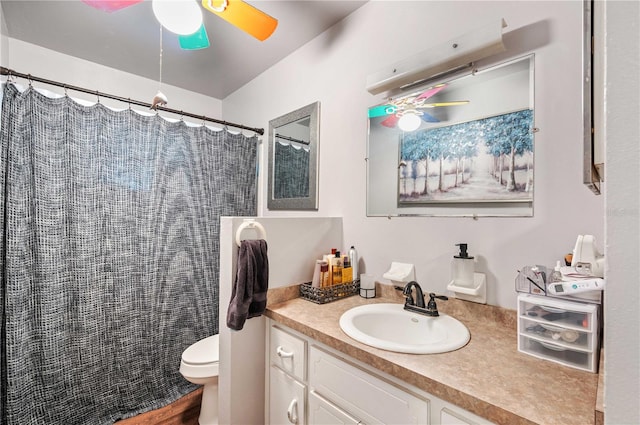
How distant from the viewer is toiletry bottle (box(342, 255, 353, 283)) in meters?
1.59

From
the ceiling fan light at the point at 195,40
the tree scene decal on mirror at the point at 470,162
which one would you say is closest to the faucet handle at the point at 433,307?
the tree scene decal on mirror at the point at 470,162

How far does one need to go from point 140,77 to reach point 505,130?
9.14 ft

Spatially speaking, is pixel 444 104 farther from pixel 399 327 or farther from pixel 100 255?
pixel 100 255

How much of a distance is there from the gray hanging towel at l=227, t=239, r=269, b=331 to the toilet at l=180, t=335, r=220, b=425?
0.57m

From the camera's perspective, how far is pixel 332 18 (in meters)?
1.81

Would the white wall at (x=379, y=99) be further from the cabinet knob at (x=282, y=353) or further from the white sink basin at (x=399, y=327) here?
A: the cabinet knob at (x=282, y=353)

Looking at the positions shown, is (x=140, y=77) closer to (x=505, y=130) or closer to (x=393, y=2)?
Result: (x=393, y=2)

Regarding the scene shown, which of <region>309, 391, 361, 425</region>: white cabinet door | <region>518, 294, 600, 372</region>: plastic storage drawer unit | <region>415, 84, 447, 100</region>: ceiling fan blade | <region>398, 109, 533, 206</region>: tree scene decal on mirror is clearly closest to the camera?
<region>518, 294, 600, 372</region>: plastic storage drawer unit

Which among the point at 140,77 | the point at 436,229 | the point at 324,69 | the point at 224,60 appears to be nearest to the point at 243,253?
the point at 436,229

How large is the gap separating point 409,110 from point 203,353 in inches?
71.7

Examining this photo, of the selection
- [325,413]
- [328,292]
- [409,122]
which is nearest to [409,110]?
[409,122]

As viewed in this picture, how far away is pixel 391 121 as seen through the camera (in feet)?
5.05

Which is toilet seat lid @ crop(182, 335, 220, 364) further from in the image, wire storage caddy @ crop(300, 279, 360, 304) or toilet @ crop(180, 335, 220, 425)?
wire storage caddy @ crop(300, 279, 360, 304)

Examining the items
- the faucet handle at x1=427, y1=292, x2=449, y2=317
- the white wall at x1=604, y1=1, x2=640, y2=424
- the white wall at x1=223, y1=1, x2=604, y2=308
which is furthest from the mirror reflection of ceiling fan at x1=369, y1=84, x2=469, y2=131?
the white wall at x1=604, y1=1, x2=640, y2=424
